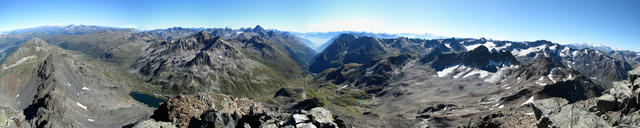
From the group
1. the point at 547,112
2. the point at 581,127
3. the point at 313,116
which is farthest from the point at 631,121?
the point at 313,116

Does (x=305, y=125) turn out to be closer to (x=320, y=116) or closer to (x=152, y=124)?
(x=320, y=116)

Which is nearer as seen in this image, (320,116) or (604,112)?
(604,112)

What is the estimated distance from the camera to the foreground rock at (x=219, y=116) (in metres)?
45.9

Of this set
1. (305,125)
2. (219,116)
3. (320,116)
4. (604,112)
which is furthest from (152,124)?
(604,112)

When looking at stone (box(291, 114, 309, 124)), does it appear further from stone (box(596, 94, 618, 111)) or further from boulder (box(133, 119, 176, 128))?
stone (box(596, 94, 618, 111))

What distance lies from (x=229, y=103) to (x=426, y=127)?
119949 mm

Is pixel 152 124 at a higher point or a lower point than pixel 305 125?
lower

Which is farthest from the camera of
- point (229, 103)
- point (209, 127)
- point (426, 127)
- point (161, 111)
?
point (426, 127)

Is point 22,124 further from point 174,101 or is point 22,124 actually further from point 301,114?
point 301,114

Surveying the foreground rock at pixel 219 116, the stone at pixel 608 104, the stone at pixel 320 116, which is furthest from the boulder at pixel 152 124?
the stone at pixel 608 104

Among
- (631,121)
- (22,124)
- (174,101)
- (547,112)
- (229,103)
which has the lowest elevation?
(22,124)

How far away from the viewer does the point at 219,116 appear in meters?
47.9

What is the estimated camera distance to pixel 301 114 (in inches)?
1871

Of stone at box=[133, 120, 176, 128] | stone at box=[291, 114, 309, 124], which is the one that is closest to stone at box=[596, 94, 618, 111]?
stone at box=[291, 114, 309, 124]
